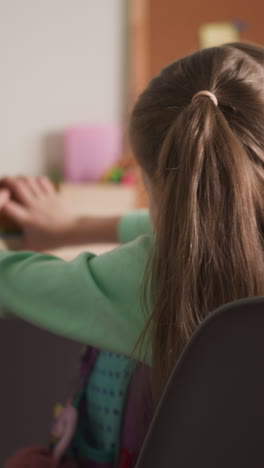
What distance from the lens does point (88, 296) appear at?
549 millimetres

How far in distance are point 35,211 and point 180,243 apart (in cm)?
35

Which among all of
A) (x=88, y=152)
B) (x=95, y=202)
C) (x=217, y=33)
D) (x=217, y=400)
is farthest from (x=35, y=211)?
(x=217, y=33)

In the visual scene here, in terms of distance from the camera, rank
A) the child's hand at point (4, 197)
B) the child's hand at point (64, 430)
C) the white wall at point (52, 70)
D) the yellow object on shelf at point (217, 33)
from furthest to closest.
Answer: the yellow object on shelf at point (217, 33), the white wall at point (52, 70), the child's hand at point (4, 197), the child's hand at point (64, 430)

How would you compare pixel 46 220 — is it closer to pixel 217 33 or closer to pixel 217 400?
pixel 217 400

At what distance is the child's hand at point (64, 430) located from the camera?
67cm

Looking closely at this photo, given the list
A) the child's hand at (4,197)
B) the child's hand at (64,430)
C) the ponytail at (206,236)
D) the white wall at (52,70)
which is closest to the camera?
the ponytail at (206,236)

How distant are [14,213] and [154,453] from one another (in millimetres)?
479

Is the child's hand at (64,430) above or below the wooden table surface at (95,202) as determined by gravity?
below

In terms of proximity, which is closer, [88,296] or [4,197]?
[88,296]

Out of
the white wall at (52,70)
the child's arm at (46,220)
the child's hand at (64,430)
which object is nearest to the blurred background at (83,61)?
the white wall at (52,70)

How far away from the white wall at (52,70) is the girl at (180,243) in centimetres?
156

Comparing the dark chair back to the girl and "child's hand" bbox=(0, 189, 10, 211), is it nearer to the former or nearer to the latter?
the girl

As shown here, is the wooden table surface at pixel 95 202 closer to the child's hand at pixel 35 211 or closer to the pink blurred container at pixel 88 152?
the child's hand at pixel 35 211

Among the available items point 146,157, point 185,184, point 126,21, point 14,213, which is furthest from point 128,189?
point 126,21
